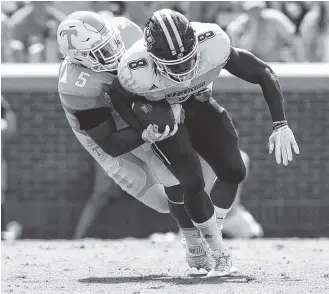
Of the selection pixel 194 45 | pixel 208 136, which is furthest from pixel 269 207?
pixel 194 45

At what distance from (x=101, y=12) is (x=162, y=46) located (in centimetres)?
497

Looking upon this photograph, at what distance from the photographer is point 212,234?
727 centimetres

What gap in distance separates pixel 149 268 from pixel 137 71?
6.13ft

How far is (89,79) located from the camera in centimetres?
742

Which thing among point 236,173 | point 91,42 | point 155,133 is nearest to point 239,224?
point 236,173

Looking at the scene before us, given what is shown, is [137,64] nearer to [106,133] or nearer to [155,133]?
[155,133]

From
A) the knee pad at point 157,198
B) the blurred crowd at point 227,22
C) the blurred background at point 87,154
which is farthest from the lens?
the blurred background at point 87,154

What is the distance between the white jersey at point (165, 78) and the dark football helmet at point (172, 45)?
0.10m

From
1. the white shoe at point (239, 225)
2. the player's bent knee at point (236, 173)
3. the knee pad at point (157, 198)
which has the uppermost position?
the player's bent knee at point (236, 173)

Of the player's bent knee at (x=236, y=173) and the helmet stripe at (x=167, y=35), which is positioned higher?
the helmet stripe at (x=167, y=35)

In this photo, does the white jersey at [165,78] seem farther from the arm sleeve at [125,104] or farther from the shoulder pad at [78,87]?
the shoulder pad at [78,87]

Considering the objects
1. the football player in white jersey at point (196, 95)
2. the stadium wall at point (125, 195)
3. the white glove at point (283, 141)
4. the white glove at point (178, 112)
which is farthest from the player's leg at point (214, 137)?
the stadium wall at point (125, 195)

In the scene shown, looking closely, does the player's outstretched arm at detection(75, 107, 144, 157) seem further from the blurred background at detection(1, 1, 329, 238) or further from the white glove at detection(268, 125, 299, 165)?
the blurred background at detection(1, 1, 329, 238)

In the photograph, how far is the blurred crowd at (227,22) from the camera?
11.7 metres
